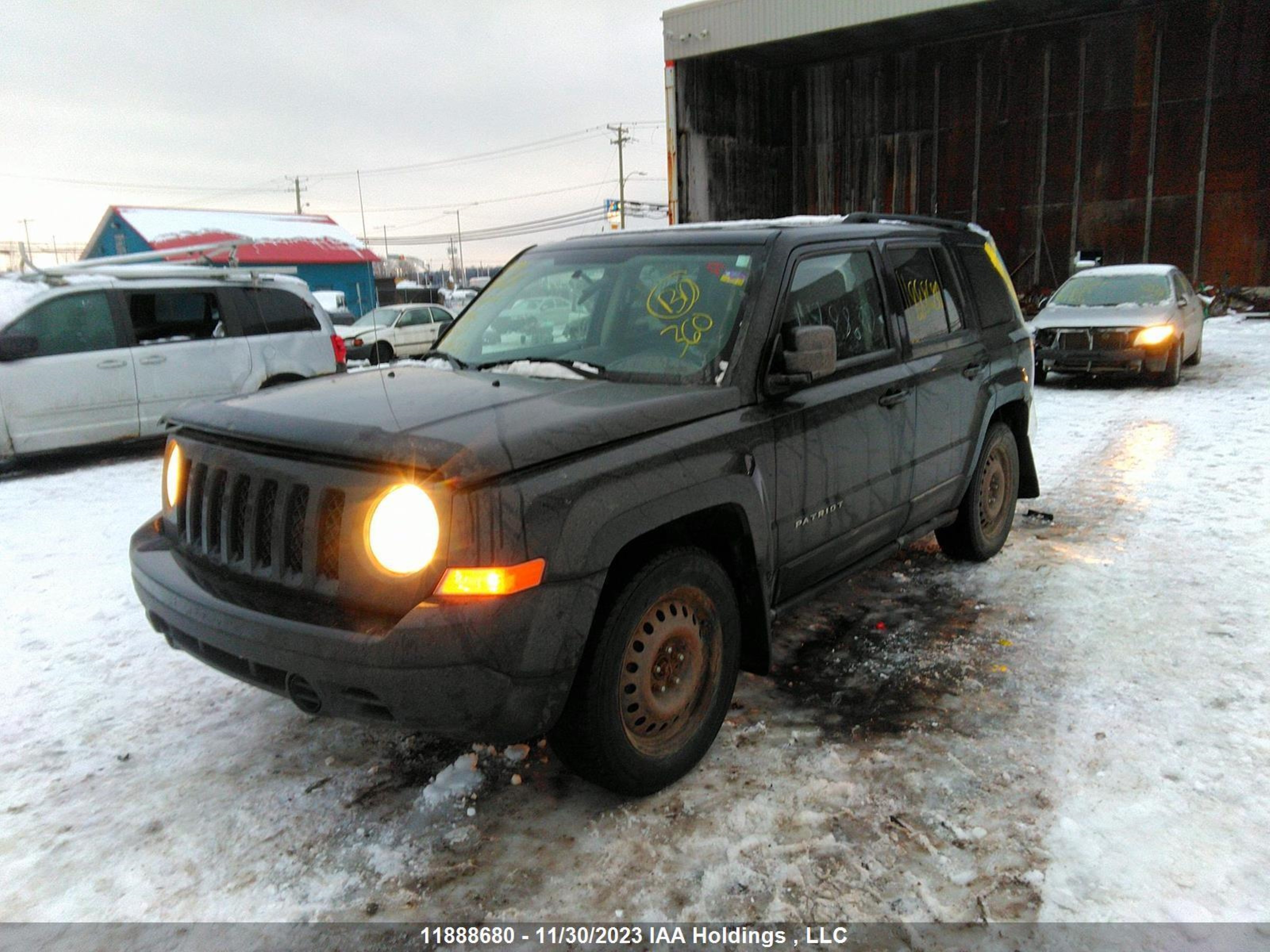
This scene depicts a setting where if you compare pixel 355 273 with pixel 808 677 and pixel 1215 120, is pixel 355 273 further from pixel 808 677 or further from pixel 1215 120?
pixel 808 677

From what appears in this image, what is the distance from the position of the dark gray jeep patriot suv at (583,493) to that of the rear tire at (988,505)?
816 mm

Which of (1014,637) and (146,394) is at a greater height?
(146,394)

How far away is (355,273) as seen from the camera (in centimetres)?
4200

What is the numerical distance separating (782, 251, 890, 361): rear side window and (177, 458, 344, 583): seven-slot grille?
1.88 meters

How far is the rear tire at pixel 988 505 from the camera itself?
5078mm

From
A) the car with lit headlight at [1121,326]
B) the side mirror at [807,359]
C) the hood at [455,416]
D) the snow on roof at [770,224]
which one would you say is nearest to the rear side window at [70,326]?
the hood at [455,416]

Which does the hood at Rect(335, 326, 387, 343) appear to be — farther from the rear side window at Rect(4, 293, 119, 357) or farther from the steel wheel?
the steel wheel

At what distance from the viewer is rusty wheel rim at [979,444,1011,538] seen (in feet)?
17.1

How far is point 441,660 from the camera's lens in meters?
2.39

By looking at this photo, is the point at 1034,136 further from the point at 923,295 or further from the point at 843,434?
the point at 843,434

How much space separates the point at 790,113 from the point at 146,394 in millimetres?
22955

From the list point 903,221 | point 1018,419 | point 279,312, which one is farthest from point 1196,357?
point 279,312

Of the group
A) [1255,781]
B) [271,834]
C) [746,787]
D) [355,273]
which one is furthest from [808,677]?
[355,273]

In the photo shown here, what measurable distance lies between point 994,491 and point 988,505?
0.12 metres
